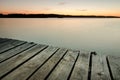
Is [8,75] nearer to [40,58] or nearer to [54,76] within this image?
[54,76]

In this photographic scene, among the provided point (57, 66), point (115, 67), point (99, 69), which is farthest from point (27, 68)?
point (115, 67)

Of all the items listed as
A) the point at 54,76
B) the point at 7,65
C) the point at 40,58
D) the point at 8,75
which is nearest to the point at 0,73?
the point at 8,75

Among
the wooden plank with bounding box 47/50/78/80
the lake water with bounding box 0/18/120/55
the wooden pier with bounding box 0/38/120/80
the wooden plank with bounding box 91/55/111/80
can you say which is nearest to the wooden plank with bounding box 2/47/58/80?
the wooden pier with bounding box 0/38/120/80

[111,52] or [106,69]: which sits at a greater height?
[106,69]

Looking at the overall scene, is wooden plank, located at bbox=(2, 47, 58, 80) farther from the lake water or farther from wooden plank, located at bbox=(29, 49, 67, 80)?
the lake water

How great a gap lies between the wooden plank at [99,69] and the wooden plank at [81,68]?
100 millimetres

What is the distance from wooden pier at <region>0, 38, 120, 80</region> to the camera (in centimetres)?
225

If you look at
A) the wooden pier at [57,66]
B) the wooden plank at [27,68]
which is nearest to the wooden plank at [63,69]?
Answer: the wooden pier at [57,66]

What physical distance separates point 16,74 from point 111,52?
7.74m

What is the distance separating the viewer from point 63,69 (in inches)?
99.0

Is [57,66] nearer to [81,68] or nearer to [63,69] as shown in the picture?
[63,69]

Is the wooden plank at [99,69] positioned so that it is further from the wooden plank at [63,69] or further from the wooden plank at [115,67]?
the wooden plank at [63,69]

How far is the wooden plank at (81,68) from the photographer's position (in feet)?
7.41

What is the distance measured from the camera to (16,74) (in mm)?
2252
